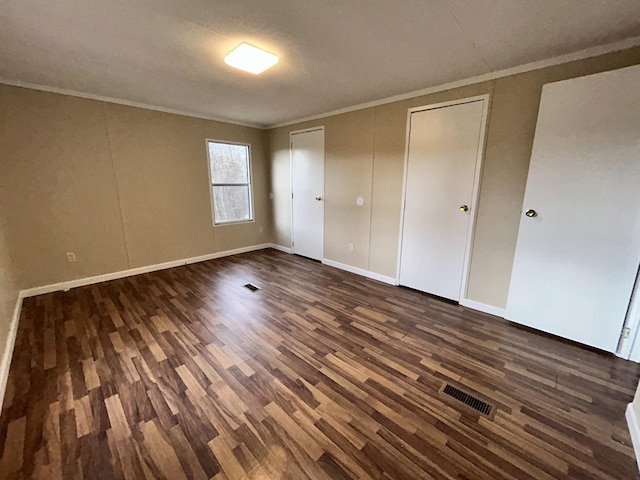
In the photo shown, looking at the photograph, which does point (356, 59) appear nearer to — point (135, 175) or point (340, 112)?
point (340, 112)

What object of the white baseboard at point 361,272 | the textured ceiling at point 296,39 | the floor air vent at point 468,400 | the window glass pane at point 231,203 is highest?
the textured ceiling at point 296,39


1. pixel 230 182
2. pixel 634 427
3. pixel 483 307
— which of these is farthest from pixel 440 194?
pixel 230 182

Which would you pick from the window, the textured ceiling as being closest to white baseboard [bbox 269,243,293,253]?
the window

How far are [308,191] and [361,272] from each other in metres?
1.68

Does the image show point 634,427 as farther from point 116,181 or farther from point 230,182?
point 116,181

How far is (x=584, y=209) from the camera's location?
210 cm

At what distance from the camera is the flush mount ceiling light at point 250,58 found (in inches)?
78.2

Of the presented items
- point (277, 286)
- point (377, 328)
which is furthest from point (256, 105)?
point (377, 328)

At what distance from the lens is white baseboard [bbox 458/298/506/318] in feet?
8.83

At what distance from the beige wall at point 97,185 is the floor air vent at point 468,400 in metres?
4.10

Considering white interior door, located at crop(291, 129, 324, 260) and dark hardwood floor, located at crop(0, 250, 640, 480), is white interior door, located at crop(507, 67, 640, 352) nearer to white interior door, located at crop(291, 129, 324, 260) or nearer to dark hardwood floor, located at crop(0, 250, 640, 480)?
dark hardwood floor, located at crop(0, 250, 640, 480)

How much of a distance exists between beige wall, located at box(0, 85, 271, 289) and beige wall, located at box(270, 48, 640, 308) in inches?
64.5

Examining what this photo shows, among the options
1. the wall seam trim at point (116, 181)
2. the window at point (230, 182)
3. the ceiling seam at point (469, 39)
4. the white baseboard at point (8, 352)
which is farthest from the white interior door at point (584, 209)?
the wall seam trim at point (116, 181)

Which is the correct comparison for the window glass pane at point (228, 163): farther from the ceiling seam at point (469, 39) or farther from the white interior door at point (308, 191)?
the ceiling seam at point (469, 39)
